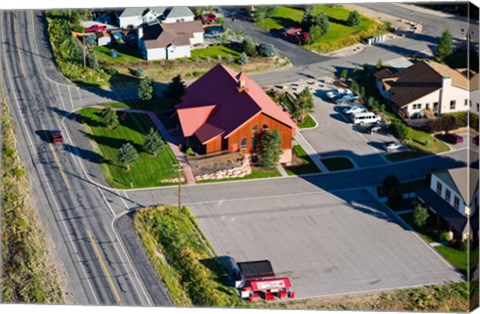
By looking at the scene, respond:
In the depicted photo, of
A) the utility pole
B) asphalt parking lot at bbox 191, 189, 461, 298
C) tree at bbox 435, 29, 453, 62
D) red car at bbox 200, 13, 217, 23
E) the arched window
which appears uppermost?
tree at bbox 435, 29, 453, 62

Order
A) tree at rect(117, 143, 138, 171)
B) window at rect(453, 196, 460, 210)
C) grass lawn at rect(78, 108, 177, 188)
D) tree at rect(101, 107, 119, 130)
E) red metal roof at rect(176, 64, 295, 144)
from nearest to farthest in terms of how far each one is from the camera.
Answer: window at rect(453, 196, 460, 210) → grass lawn at rect(78, 108, 177, 188) → tree at rect(117, 143, 138, 171) → red metal roof at rect(176, 64, 295, 144) → tree at rect(101, 107, 119, 130)

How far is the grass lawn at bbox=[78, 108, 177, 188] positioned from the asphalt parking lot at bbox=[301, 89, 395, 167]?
15.2 metres

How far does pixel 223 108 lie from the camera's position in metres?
93.9

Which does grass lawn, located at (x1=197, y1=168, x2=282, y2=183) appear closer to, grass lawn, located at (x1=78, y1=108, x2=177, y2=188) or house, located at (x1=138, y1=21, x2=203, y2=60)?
grass lawn, located at (x1=78, y1=108, x2=177, y2=188)

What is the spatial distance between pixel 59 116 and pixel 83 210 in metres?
20.8

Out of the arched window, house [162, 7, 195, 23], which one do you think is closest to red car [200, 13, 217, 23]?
house [162, 7, 195, 23]

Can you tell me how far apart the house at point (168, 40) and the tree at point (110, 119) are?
59.9ft

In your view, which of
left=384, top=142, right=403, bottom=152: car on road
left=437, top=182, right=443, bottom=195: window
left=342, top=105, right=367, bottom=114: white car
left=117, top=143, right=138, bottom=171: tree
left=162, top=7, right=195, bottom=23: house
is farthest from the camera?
left=162, top=7, right=195, bottom=23: house

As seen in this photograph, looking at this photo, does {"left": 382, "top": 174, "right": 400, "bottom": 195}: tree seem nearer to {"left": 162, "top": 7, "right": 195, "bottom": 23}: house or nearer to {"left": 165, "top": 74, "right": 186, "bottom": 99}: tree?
{"left": 165, "top": 74, "right": 186, "bottom": 99}: tree

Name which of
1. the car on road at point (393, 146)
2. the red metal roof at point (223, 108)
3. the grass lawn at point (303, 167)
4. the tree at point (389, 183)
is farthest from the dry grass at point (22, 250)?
the car on road at point (393, 146)

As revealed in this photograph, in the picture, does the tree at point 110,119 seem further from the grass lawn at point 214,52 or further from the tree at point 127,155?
the grass lawn at point 214,52

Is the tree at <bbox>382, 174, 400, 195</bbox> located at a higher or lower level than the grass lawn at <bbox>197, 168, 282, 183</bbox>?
higher

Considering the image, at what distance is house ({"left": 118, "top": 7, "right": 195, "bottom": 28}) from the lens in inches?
4729

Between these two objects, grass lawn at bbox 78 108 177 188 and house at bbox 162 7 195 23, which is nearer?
grass lawn at bbox 78 108 177 188
